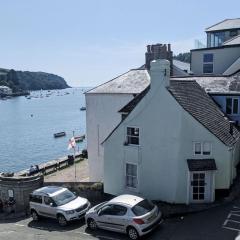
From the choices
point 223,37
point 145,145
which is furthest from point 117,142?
point 223,37

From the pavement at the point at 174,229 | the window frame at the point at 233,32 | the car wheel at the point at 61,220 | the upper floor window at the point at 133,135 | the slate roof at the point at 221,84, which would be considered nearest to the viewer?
the pavement at the point at 174,229

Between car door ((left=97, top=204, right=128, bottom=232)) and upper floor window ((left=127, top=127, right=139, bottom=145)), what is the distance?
5.70 meters

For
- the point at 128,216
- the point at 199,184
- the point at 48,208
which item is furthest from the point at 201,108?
the point at 48,208

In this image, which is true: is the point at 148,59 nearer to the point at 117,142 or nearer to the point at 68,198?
the point at 117,142

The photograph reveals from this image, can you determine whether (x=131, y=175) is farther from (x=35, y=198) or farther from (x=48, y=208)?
(x=35, y=198)

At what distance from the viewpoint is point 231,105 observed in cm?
2870

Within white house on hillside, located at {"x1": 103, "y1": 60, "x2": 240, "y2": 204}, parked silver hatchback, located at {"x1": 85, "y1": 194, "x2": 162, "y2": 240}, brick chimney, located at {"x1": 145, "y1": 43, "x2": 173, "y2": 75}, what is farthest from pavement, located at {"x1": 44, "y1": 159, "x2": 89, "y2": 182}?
parked silver hatchback, located at {"x1": 85, "y1": 194, "x2": 162, "y2": 240}

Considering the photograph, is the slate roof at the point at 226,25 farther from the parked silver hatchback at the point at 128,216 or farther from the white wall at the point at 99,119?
the parked silver hatchback at the point at 128,216

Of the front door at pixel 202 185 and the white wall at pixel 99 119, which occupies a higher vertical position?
the white wall at pixel 99 119

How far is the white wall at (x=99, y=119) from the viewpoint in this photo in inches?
1280

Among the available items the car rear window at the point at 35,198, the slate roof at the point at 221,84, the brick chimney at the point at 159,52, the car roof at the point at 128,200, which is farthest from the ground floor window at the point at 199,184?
the brick chimney at the point at 159,52

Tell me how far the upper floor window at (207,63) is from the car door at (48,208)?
75.3 feet

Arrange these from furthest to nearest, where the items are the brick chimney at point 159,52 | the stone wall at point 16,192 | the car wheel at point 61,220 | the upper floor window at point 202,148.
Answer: the brick chimney at point 159,52 < the stone wall at point 16,192 < the upper floor window at point 202,148 < the car wheel at point 61,220

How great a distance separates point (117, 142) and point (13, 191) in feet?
24.7
